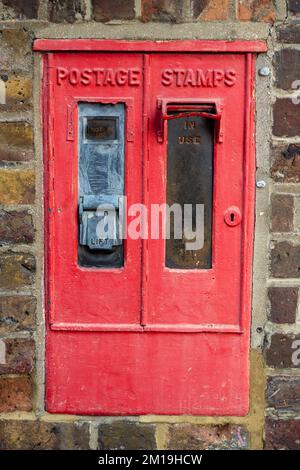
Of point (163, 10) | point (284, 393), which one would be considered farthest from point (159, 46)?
point (284, 393)

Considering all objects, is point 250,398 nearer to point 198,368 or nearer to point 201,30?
point 198,368

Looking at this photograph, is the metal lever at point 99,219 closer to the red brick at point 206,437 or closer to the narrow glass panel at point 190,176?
the narrow glass panel at point 190,176

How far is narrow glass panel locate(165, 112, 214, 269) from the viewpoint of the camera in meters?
2.04

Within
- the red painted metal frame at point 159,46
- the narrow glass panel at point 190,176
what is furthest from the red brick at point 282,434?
the red painted metal frame at point 159,46

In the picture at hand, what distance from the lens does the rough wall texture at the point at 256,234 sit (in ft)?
6.63

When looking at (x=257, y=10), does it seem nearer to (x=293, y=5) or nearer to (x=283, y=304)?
(x=293, y=5)

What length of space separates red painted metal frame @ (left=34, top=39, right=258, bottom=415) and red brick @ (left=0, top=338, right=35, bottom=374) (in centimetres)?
7

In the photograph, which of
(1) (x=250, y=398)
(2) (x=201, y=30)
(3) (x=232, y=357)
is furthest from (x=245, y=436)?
(2) (x=201, y=30)

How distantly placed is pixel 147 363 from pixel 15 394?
0.53m

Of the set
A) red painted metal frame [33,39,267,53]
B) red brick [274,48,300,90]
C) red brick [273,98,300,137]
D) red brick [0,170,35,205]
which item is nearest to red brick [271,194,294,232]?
red brick [273,98,300,137]

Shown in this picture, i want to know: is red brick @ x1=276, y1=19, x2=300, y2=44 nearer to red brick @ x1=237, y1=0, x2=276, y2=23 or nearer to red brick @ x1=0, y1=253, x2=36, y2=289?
red brick @ x1=237, y1=0, x2=276, y2=23

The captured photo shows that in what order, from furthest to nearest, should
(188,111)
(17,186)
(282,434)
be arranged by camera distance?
(282,434) < (17,186) < (188,111)

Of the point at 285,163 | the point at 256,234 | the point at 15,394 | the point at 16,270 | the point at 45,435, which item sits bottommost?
→ the point at 45,435

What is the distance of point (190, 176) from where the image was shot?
81.2 inches
